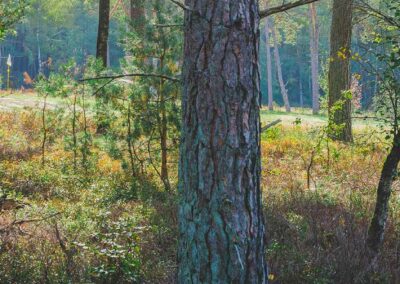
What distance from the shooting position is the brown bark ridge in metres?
3.48

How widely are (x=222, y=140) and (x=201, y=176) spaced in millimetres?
293

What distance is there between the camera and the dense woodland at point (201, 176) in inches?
138

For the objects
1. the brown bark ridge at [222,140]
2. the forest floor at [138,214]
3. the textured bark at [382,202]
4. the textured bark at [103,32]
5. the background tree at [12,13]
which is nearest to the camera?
the brown bark ridge at [222,140]

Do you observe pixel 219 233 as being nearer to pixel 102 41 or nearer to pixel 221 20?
pixel 221 20

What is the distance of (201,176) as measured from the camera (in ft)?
11.6

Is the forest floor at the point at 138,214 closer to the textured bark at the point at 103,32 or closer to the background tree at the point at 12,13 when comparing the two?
the background tree at the point at 12,13

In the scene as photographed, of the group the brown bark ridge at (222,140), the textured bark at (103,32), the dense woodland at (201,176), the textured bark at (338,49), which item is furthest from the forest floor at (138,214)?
the textured bark at (103,32)

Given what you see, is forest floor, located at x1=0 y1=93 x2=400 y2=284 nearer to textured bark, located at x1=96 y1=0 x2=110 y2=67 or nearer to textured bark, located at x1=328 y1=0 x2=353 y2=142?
textured bark, located at x1=328 y1=0 x2=353 y2=142

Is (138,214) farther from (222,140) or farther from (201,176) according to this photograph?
(222,140)

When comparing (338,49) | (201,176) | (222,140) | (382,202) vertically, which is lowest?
(382,202)

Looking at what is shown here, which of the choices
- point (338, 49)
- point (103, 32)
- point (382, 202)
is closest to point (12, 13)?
point (103, 32)

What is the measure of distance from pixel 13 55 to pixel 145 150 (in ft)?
Result: 205

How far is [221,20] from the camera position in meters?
3.47

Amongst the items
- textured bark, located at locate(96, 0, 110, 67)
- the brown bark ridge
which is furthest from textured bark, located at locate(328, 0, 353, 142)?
the brown bark ridge
